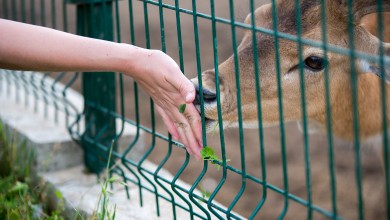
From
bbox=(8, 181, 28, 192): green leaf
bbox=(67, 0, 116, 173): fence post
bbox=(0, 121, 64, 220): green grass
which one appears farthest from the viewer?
bbox=(67, 0, 116, 173): fence post

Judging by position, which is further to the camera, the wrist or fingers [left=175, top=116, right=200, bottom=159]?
fingers [left=175, top=116, right=200, bottom=159]

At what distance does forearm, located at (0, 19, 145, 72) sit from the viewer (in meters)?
2.68

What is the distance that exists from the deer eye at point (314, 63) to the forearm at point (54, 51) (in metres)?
1.09

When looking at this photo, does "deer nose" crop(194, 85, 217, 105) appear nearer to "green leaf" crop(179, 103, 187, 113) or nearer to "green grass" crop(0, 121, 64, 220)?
"green leaf" crop(179, 103, 187, 113)

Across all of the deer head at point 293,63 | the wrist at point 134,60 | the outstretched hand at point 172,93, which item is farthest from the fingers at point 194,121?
the deer head at point 293,63

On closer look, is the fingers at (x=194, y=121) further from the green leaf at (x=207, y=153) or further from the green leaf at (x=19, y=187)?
the green leaf at (x=19, y=187)

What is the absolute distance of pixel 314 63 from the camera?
3.55 meters

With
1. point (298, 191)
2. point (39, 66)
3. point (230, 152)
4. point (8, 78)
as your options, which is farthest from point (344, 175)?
point (39, 66)

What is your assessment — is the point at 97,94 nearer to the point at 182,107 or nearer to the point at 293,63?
the point at 293,63

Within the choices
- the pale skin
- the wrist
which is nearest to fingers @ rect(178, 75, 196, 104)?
the pale skin

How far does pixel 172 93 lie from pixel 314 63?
1.00m

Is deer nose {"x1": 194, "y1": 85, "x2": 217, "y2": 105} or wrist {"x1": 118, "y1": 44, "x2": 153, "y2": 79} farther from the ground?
wrist {"x1": 118, "y1": 44, "x2": 153, "y2": 79}

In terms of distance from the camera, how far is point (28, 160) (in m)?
4.16

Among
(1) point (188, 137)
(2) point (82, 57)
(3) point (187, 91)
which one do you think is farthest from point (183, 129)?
(2) point (82, 57)
